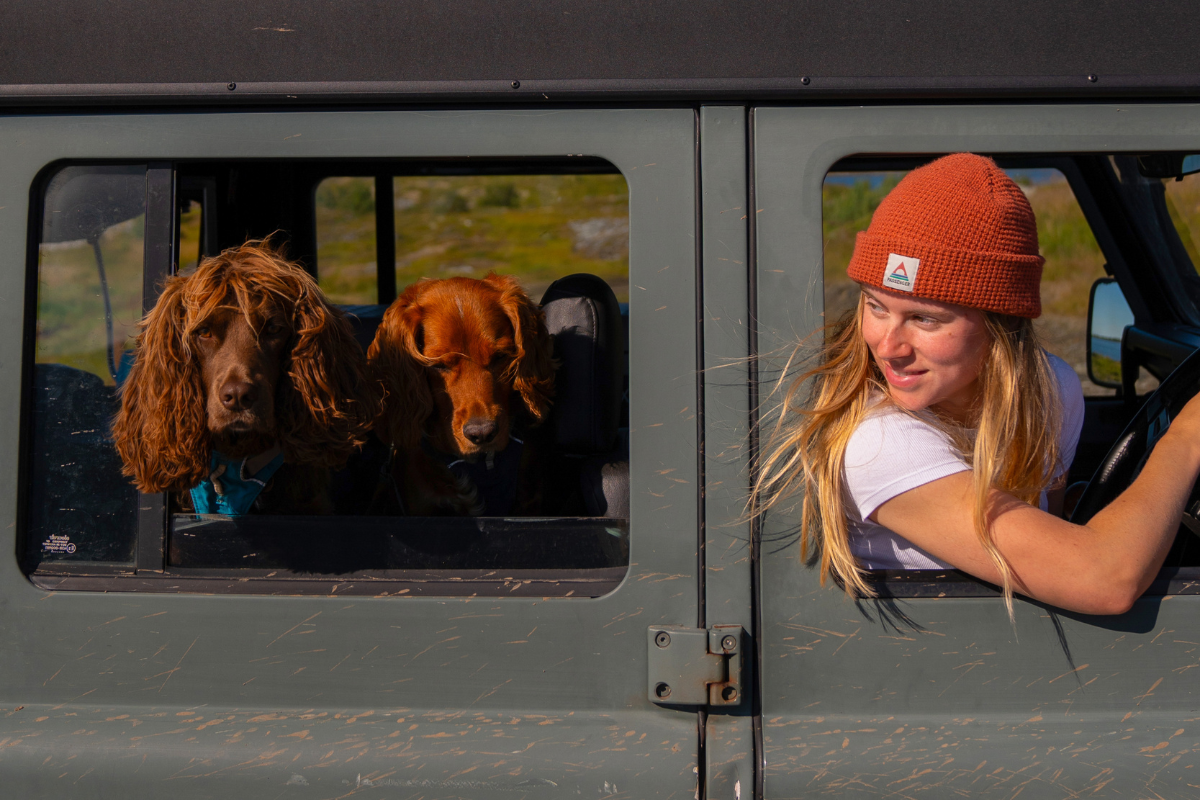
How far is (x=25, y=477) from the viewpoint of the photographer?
1.43m

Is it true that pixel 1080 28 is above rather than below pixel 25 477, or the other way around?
above

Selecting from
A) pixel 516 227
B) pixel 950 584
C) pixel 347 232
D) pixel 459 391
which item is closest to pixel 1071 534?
pixel 950 584

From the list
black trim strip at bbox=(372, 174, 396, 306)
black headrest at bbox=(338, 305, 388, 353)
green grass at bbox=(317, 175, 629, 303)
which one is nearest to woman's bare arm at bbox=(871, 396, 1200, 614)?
black headrest at bbox=(338, 305, 388, 353)

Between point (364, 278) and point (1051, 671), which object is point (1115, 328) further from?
point (364, 278)

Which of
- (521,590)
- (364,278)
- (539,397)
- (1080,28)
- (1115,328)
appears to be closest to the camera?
(1080,28)

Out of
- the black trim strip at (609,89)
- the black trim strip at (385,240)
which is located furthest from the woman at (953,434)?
the black trim strip at (385,240)

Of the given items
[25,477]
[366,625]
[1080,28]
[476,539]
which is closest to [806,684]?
[476,539]

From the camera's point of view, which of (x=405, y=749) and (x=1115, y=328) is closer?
(x=405, y=749)

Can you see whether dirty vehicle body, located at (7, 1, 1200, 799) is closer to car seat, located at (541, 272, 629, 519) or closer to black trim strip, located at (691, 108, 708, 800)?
black trim strip, located at (691, 108, 708, 800)

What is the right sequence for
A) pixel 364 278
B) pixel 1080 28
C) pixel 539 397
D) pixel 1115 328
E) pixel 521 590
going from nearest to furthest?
pixel 1080 28
pixel 521 590
pixel 539 397
pixel 1115 328
pixel 364 278

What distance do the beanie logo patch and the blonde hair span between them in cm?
12

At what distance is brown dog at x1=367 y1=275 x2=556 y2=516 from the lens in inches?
78.6

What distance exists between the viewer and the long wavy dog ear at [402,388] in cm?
198

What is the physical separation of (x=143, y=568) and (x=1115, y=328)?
10.7 ft
